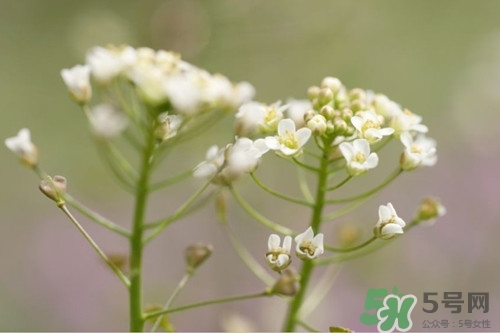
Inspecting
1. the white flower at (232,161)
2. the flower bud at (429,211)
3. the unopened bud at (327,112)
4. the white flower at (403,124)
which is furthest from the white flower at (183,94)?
the flower bud at (429,211)

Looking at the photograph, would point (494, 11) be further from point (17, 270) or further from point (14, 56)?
point (17, 270)

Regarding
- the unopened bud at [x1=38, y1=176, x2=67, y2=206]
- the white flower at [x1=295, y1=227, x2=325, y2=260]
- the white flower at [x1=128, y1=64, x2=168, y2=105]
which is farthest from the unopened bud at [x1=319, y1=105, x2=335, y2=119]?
the unopened bud at [x1=38, y1=176, x2=67, y2=206]

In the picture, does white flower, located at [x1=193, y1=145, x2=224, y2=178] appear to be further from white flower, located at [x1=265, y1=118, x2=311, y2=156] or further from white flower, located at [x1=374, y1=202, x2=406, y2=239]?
white flower, located at [x1=374, y1=202, x2=406, y2=239]

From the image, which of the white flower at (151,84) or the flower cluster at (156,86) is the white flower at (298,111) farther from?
the white flower at (151,84)

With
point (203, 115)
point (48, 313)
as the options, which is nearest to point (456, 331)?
point (203, 115)

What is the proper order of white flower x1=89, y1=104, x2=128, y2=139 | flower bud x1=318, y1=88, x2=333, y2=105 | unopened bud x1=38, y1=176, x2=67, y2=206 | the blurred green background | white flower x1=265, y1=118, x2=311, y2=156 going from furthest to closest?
the blurred green background
flower bud x1=318, y1=88, x2=333, y2=105
white flower x1=265, y1=118, x2=311, y2=156
unopened bud x1=38, y1=176, x2=67, y2=206
white flower x1=89, y1=104, x2=128, y2=139
